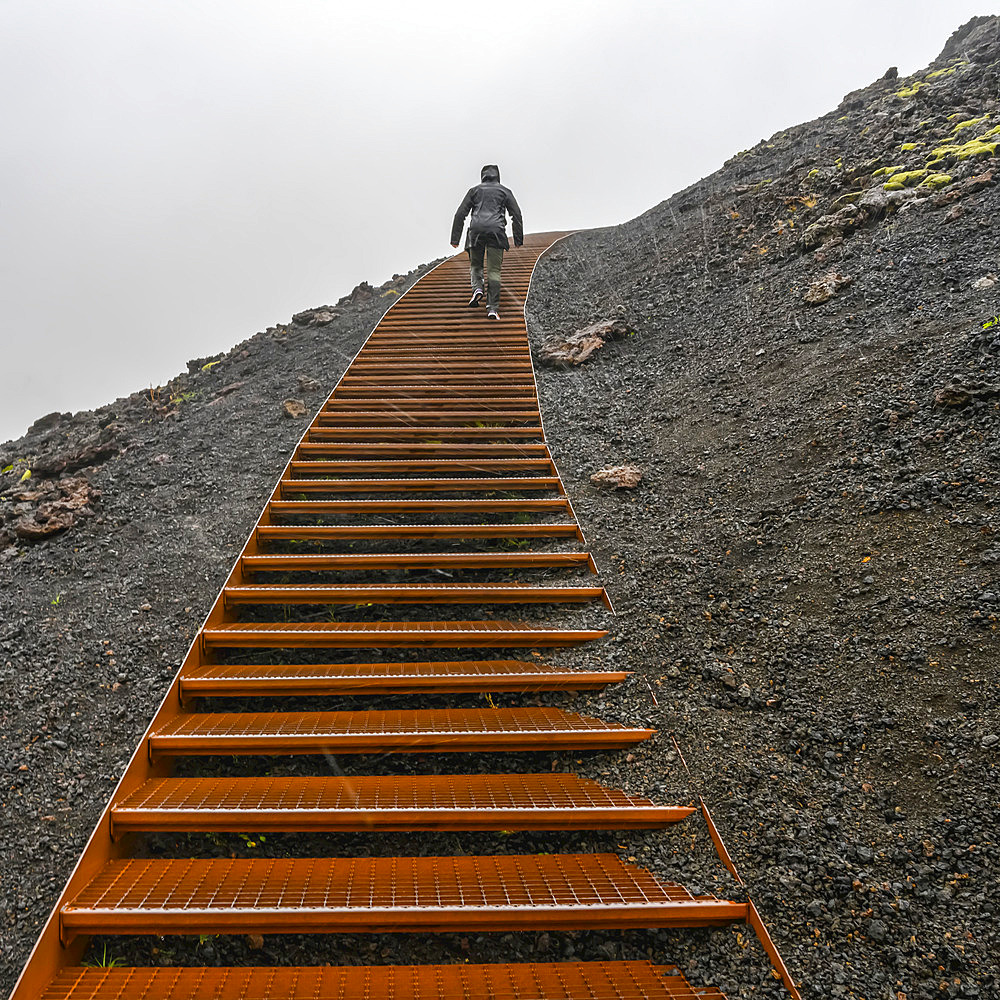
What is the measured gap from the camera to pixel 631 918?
2.04m

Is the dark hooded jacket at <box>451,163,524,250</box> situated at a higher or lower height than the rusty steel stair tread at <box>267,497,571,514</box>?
higher

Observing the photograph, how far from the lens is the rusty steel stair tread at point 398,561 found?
404 cm

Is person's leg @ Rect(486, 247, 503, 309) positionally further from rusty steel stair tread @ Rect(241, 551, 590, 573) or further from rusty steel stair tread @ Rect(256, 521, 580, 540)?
rusty steel stair tread @ Rect(241, 551, 590, 573)

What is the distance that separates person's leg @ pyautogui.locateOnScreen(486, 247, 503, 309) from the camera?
28.5 feet

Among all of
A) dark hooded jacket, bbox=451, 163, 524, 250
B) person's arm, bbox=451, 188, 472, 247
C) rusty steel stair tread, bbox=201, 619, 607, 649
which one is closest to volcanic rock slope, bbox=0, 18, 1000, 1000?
rusty steel stair tread, bbox=201, 619, 607, 649

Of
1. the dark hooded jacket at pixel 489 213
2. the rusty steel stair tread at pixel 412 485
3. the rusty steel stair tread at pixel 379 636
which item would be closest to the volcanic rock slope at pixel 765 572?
the rusty steel stair tread at pixel 379 636

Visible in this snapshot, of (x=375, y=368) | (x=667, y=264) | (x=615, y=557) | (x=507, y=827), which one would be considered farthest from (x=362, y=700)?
(x=667, y=264)

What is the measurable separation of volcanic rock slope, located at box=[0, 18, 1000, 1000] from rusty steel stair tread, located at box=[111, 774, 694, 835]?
0.19 metres

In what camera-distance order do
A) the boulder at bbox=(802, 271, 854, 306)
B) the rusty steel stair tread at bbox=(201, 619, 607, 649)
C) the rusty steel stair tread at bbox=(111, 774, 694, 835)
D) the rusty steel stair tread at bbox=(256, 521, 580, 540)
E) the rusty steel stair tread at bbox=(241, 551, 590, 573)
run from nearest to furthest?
1. the rusty steel stair tread at bbox=(111, 774, 694, 835)
2. the rusty steel stair tread at bbox=(201, 619, 607, 649)
3. the rusty steel stair tread at bbox=(241, 551, 590, 573)
4. the rusty steel stair tread at bbox=(256, 521, 580, 540)
5. the boulder at bbox=(802, 271, 854, 306)

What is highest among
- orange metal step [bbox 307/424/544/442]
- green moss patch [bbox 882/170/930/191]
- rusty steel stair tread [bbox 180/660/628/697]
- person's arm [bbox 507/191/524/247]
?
person's arm [bbox 507/191/524/247]

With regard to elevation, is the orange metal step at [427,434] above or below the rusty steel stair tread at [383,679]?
above

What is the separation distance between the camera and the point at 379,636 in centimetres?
338

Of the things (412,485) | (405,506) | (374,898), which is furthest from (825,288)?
(374,898)

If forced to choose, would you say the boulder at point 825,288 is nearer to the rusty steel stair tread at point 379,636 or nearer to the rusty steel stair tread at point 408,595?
the rusty steel stair tread at point 408,595
